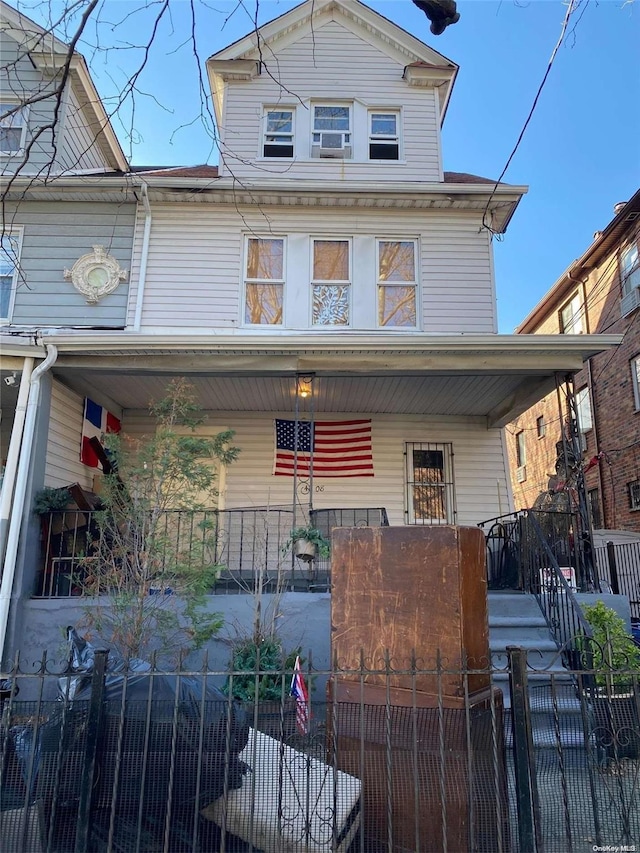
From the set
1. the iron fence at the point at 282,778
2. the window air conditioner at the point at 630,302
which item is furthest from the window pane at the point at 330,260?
the window air conditioner at the point at 630,302

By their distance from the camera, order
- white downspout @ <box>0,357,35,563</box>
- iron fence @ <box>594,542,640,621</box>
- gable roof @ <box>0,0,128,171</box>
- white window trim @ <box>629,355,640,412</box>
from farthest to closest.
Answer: white window trim @ <box>629,355,640,412</box> < iron fence @ <box>594,542,640,621</box> < gable roof @ <box>0,0,128,171</box> < white downspout @ <box>0,357,35,563</box>

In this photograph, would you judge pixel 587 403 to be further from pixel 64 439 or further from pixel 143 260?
pixel 64 439

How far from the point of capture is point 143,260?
10008mm

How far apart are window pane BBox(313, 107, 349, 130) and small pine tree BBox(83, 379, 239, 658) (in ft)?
24.1

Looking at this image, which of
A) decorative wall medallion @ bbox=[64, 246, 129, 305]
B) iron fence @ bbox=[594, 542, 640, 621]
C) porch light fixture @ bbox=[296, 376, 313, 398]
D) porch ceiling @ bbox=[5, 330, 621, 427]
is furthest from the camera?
iron fence @ bbox=[594, 542, 640, 621]

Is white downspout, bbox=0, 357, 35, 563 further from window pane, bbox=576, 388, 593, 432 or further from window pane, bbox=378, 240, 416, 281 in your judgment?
window pane, bbox=576, 388, 593, 432

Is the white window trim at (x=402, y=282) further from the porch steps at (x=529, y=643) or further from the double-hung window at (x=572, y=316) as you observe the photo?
the double-hung window at (x=572, y=316)

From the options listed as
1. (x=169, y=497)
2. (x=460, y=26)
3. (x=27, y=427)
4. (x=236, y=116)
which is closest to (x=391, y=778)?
(x=169, y=497)

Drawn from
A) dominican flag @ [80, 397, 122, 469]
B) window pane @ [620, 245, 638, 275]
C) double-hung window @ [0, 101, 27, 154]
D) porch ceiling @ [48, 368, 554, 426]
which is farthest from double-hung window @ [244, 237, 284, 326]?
window pane @ [620, 245, 638, 275]

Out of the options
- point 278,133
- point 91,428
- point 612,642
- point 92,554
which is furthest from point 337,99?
point 612,642

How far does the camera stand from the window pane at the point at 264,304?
9.98 meters

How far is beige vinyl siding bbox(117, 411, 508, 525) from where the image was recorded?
10.0 meters

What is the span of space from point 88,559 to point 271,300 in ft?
18.1

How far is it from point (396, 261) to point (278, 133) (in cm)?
336
